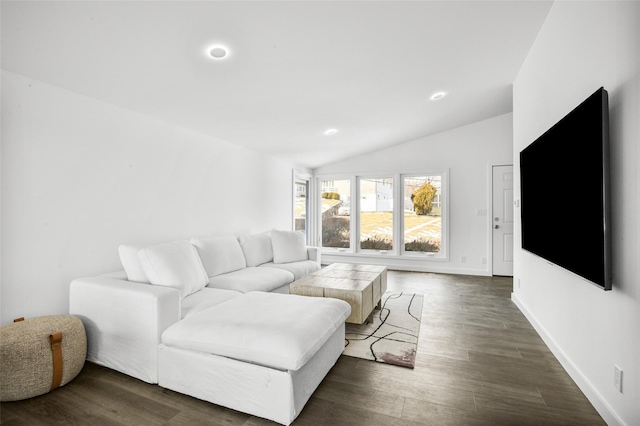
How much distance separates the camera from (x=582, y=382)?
2.04 m

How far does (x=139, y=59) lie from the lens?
7.56ft

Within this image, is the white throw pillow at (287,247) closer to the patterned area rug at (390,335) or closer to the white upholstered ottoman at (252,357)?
the patterned area rug at (390,335)

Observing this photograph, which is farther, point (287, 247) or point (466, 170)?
point (466, 170)

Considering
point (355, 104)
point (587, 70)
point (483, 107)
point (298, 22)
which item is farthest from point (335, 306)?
point (483, 107)

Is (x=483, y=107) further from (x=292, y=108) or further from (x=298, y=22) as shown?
(x=298, y=22)

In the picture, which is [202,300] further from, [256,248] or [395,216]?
[395,216]

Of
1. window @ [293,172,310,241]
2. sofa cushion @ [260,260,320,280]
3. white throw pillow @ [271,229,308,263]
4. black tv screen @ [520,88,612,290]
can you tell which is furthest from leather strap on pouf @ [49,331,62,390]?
window @ [293,172,310,241]

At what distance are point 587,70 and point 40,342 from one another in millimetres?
3759

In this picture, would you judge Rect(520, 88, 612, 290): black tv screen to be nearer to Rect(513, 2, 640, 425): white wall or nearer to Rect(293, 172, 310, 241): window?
Rect(513, 2, 640, 425): white wall

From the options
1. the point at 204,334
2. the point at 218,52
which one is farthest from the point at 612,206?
the point at 218,52

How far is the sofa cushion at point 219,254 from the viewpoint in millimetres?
3406

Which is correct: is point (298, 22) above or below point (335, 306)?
above

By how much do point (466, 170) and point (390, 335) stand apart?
3937mm

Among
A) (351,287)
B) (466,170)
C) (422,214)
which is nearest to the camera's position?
(351,287)
